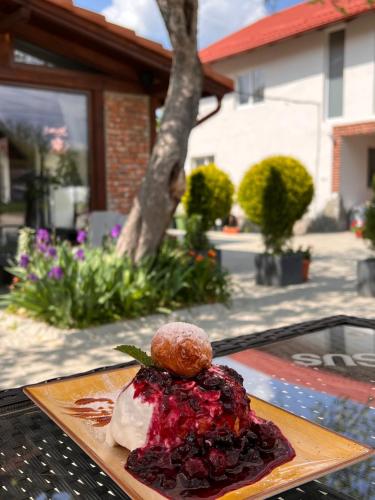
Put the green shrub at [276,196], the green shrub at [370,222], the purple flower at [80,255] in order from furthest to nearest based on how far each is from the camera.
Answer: the green shrub at [276,196]
the green shrub at [370,222]
the purple flower at [80,255]

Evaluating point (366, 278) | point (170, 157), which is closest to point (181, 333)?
Result: point (170, 157)

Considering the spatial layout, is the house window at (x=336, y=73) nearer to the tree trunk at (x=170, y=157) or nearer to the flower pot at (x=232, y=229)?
the flower pot at (x=232, y=229)

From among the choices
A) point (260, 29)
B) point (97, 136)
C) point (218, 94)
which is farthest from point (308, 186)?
point (260, 29)

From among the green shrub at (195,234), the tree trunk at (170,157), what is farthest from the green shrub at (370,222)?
the tree trunk at (170,157)

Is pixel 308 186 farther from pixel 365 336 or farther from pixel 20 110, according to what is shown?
pixel 365 336

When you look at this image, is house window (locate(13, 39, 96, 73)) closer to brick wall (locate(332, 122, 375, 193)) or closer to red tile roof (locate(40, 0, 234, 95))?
red tile roof (locate(40, 0, 234, 95))

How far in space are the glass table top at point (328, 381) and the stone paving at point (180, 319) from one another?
89.7 inches

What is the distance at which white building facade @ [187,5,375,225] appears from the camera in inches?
631

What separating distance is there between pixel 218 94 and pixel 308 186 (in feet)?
6.90

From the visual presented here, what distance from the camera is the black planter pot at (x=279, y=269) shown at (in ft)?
26.1

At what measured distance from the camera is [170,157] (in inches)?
239

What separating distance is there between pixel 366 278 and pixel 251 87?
1393 centimetres

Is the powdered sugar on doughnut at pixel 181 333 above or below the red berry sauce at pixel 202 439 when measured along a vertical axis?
above

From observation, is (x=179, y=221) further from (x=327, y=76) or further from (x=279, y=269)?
(x=279, y=269)
